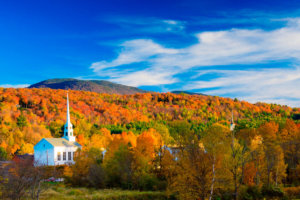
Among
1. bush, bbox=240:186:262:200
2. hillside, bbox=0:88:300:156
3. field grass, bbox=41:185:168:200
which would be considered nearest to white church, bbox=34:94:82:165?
field grass, bbox=41:185:168:200

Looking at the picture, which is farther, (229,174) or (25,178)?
(229,174)

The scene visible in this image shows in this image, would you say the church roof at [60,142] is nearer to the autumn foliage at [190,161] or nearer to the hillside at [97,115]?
the autumn foliage at [190,161]

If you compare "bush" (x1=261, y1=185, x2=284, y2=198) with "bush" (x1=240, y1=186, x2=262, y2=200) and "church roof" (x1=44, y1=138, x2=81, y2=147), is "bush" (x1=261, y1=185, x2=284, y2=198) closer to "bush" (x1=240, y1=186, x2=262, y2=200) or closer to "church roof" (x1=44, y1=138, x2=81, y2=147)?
"bush" (x1=240, y1=186, x2=262, y2=200)

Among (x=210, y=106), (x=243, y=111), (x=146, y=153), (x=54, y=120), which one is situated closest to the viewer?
(x=146, y=153)

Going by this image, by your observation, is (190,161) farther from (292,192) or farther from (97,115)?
(97,115)

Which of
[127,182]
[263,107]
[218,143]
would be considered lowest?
[127,182]

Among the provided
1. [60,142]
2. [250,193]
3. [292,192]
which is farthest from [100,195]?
[292,192]

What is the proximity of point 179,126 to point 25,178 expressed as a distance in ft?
51.1

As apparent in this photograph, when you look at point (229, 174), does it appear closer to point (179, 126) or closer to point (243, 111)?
point (179, 126)

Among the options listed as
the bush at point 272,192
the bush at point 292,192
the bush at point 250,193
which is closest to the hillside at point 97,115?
the bush at point 250,193

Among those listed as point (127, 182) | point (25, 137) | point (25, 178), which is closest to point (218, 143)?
point (127, 182)

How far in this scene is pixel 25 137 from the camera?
78.0 metres

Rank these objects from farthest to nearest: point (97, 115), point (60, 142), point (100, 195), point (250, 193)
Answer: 1. point (97, 115)
2. point (60, 142)
3. point (250, 193)
4. point (100, 195)

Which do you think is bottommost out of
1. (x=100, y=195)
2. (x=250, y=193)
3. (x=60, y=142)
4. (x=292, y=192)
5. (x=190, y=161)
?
(x=292, y=192)
